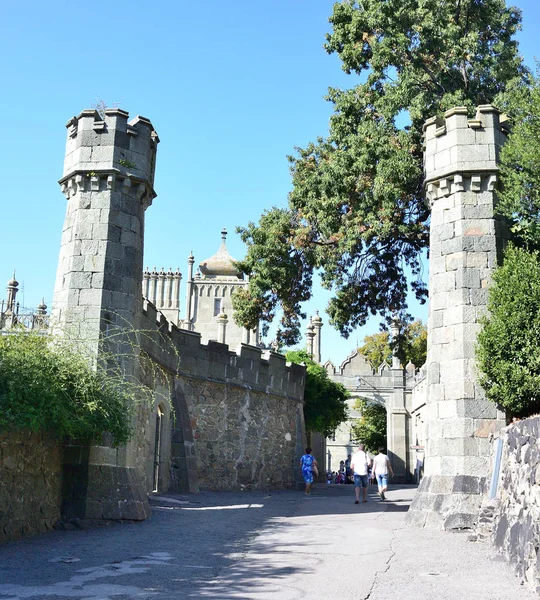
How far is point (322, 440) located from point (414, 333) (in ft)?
55.1

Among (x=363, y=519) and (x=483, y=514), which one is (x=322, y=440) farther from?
(x=483, y=514)

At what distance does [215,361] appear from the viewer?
61.5ft

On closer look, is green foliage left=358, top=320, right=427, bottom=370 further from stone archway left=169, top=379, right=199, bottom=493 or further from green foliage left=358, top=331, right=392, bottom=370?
stone archway left=169, top=379, right=199, bottom=493

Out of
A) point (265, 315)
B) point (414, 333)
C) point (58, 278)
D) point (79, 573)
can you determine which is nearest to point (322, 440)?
point (265, 315)

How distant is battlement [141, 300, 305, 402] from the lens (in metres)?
15.1

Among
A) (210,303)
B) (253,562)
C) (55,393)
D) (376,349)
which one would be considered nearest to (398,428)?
(376,349)

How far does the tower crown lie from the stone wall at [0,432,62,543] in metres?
4.69

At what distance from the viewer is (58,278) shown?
1233 cm

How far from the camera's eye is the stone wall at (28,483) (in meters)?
9.05

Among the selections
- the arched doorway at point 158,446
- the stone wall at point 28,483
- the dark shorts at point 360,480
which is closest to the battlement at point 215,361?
the arched doorway at point 158,446

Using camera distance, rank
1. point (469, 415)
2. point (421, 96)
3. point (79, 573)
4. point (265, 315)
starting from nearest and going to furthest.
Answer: point (79, 573) → point (469, 415) → point (421, 96) → point (265, 315)

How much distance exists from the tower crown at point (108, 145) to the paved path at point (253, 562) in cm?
589

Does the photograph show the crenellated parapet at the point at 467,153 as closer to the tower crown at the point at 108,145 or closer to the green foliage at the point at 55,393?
the tower crown at the point at 108,145

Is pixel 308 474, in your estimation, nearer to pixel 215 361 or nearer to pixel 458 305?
pixel 215 361
